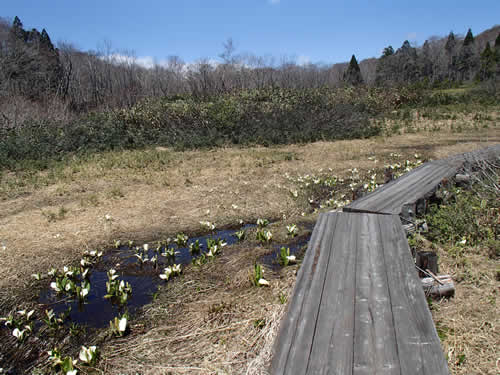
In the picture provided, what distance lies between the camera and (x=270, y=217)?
19.3 feet

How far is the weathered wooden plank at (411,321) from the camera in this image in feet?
5.48

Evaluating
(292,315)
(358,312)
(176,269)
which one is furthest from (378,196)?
(292,315)

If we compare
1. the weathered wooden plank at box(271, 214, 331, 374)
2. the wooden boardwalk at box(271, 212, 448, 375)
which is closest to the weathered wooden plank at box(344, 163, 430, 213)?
the wooden boardwalk at box(271, 212, 448, 375)

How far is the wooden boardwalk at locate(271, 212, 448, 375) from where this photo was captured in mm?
1707

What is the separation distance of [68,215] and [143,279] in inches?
107

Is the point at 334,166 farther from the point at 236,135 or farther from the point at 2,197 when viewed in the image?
the point at 2,197

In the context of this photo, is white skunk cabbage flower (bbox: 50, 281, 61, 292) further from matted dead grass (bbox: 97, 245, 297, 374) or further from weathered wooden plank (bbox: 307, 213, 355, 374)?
weathered wooden plank (bbox: 307, 213, 355, 374)

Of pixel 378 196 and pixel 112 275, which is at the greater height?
pixel 378 196

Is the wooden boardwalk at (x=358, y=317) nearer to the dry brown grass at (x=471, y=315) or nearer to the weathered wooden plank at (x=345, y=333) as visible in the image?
the weathered wooden plank at (x=345, y=333)

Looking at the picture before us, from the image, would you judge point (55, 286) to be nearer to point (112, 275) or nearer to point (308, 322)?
point (112, 275)

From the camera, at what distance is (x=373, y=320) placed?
202 centimetres

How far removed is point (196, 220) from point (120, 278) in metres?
1.83

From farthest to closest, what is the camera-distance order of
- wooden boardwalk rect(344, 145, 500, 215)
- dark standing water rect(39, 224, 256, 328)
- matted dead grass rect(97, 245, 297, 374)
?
wooden boardwalk rect(344, 145, 500, 215) → dark standing water rect(39, 224, 256, 328) → matted dead grass rect(97, 245, 297, 374)

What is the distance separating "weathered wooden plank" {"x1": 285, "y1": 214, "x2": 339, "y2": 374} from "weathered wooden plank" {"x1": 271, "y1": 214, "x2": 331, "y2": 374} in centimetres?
2
